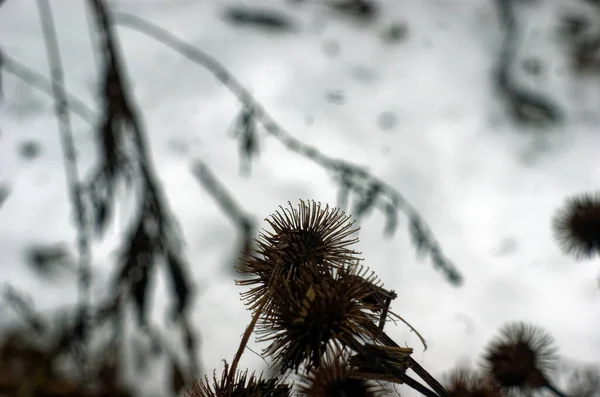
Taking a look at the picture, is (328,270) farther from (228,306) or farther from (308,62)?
(308,62)

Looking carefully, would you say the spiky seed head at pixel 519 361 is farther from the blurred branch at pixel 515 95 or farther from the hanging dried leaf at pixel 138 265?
the blurred branch at pixel 515 95

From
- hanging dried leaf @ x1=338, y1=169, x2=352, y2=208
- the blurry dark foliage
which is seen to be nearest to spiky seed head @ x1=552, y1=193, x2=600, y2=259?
hanging dried leaf @ x1=338, y1=169, x2=352, y2=208

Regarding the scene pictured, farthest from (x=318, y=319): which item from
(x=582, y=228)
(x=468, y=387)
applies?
(x=582, y=228)

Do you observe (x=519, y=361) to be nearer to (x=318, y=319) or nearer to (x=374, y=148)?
(x=318, y=319)

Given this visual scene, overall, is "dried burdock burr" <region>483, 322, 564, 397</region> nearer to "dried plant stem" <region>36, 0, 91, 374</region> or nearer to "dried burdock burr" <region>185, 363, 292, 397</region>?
"dried burdock burr" <region>185, 363, 292, 397</region>

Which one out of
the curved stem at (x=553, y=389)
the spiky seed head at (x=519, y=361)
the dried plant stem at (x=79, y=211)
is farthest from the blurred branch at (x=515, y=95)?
the dried plant stem at (x=79, y=211)

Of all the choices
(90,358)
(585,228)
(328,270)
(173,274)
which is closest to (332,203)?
(173,274)

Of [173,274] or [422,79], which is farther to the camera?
[422,79]
